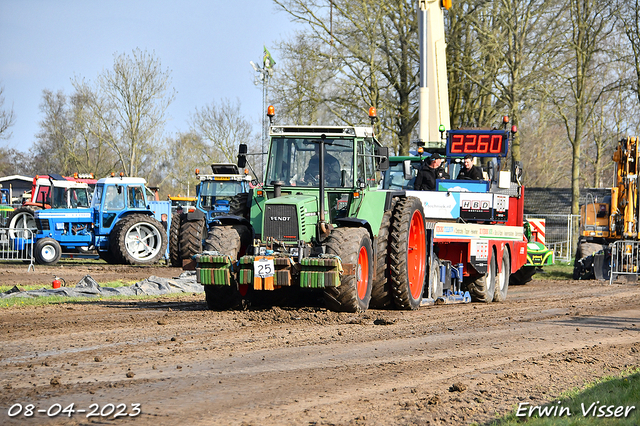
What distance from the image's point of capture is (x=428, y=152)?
16.4m

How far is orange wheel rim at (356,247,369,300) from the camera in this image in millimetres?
10125

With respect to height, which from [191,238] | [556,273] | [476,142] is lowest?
[556,273]

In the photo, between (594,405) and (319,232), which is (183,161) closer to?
(319,232)

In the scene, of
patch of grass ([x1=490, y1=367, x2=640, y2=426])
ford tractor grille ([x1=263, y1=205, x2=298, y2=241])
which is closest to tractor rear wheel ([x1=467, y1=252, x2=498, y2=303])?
ford tractor grille ([x1=263, y1=205, x2=298, y2=241])

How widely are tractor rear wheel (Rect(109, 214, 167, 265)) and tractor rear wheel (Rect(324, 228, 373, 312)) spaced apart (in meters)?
13.0

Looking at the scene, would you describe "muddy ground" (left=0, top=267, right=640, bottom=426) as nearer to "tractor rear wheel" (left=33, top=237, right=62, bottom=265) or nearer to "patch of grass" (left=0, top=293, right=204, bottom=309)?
"patch of grass" (left=0, top=293, right=204, bottom=309)

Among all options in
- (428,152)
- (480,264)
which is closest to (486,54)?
(428,152)

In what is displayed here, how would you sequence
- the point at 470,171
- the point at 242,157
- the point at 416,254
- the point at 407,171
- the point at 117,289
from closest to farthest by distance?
1. the point at 242,157
2. the point at 416,254
3. the point at 117,289
4. the point at 470,171
5. the point at 407,171

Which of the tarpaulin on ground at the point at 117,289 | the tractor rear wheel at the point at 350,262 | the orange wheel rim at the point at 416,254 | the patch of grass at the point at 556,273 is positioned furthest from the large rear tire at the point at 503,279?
the patch of grass at the point at 556,273

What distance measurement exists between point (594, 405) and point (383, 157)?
6.09 metres

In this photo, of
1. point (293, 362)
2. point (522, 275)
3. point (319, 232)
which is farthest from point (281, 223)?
point (522, 275)

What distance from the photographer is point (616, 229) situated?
20578mm

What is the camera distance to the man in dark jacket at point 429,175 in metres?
14.4

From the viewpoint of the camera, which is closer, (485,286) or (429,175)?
(485,286)
